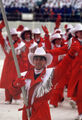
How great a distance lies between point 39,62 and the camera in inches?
180

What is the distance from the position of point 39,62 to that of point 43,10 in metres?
20.7

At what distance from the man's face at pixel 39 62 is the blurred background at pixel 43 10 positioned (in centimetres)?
1941

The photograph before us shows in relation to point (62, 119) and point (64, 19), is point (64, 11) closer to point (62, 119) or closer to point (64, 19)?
point (64, 19)

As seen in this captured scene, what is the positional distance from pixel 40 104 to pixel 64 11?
2067 centimetres

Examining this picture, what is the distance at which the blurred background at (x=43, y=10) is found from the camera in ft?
79.9

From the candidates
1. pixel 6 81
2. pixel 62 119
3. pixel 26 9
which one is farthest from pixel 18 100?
pixel 26 9

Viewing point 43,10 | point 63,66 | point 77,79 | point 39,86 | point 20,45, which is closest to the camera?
point 63,66

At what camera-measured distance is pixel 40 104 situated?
4555 millimetres

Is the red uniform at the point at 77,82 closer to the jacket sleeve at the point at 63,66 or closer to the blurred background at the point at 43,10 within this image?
the jacket sleeve at the point at 63,66

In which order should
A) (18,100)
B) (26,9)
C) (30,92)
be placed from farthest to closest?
(26,9), (18,100), (30,92)

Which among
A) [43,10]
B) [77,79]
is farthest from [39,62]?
[43,10]

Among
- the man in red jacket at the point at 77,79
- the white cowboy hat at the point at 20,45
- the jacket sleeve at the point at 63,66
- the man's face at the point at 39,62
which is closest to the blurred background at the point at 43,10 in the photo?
the white cowboy hat at the point at 20,45

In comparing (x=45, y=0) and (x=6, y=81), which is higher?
(x=45, y=0)

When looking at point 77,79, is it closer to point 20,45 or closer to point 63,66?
point 63,66
